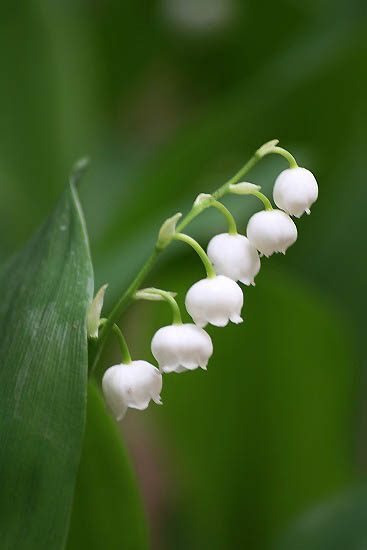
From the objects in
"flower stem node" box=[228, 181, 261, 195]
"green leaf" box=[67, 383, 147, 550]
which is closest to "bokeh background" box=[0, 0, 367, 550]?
"green leaf" box=[67, 383, 147, 550]

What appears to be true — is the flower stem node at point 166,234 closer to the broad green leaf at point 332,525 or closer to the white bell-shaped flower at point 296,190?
the white bell-shaped flower at point 296,190

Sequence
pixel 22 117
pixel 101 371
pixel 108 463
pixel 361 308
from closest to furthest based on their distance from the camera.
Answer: pixel 108 463, pixel 101 371, pixel 361 308, pixel 22 117

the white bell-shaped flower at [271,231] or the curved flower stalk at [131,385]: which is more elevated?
the white bell-shaped flower at [271,231]

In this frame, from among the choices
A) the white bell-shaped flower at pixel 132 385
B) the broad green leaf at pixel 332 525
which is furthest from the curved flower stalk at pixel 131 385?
the broad green leaf at pixel 332 525

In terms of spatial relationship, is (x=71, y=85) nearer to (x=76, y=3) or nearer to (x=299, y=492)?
(x=76, y=3)

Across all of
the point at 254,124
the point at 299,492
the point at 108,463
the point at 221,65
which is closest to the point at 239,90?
the point at 254,124

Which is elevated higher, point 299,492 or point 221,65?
point 221,65

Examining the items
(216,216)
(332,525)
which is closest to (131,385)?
(216,216)

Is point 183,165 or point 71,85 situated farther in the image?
point 71,85
